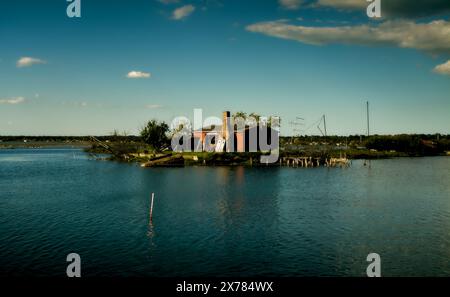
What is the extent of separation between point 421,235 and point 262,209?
15571mm

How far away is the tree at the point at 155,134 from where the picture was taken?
115 m

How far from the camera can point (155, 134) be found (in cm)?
11550

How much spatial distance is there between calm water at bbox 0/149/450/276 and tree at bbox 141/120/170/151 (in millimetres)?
56092

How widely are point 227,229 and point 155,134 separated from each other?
281 feet

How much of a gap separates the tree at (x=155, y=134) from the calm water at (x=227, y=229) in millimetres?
56092

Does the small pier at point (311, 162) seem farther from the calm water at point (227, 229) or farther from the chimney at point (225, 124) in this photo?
the calm water at point (227, 229)

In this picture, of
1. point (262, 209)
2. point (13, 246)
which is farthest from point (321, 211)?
point (13, 246)

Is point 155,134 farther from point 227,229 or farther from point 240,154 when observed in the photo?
point 227,229

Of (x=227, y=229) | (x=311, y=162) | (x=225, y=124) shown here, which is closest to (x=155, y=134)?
(x=225, y=124)

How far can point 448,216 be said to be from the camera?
38.3 metres

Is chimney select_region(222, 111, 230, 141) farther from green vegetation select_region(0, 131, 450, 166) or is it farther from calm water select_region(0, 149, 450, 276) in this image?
calm water select_region(0, 149, 450, 276)

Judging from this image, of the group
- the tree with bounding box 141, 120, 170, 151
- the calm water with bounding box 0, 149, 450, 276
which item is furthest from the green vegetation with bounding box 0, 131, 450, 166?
the calm water with bounding box 0, 149, 450, 276

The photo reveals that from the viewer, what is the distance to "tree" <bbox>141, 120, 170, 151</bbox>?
11519 centimetres
